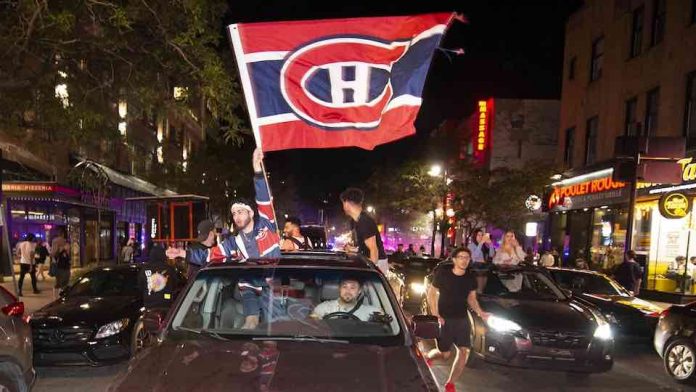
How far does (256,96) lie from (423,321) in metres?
2.80

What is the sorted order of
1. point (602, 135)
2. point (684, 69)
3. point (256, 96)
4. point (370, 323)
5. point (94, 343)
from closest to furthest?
point (370, 323) → point (256, 96) → point (94, 343) → point (684, 69) → point (602, 135)

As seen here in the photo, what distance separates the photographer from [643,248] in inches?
747

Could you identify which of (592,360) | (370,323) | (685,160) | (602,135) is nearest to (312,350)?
(370,323)

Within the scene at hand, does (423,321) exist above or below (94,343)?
above

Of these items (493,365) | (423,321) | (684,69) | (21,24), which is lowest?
(493,365)

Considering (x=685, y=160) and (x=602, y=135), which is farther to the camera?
(x=602, y=135)

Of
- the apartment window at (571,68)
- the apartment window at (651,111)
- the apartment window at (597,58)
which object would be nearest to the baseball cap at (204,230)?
the apartment window at (651,111)

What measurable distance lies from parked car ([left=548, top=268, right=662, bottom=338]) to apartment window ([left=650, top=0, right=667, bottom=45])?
35.0 ft

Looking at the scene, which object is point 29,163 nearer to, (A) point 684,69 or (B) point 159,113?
(B) point 159,113

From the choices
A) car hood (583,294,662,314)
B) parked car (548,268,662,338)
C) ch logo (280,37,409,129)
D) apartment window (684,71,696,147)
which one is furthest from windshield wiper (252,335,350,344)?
apartment window (684,71,696,147)

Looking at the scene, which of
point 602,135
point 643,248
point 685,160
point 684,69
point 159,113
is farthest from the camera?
point 602,135

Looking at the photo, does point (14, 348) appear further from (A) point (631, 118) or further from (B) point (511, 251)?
(A) point (631, 118)

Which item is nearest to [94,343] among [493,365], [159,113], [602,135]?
[159,113]

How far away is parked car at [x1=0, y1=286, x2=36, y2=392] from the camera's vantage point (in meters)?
5.17
